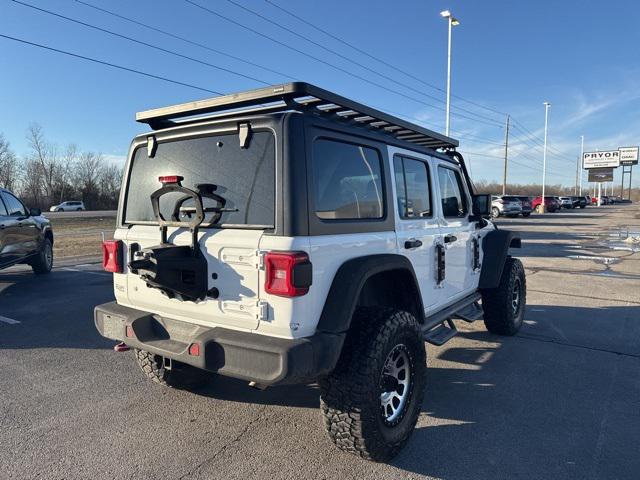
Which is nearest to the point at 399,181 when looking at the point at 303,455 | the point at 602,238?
the point at 303,455

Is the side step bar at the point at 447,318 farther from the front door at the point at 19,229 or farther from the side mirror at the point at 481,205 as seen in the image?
the front door at the point at 19,229

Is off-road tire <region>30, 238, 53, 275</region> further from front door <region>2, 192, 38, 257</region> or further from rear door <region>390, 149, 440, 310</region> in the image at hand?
rear door <region>390, 149, 440, 310</region>

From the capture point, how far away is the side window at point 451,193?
14.5 feet

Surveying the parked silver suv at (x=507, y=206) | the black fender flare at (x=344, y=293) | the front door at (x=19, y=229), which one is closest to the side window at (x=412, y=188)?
the black fender flare at (x=344, y=293)

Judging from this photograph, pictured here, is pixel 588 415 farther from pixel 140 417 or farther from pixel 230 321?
pixel 140 417

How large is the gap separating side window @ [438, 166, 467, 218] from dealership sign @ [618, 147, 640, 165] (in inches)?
3918

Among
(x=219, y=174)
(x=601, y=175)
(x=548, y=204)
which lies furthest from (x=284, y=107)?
(x=601, y=175)

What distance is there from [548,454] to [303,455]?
1.59m

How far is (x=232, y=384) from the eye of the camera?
4.10m

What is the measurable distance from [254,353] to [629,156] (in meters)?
105

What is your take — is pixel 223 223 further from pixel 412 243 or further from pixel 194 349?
pixel 412 243

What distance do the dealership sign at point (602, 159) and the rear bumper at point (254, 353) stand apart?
9766 cm

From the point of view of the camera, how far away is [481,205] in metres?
5.02

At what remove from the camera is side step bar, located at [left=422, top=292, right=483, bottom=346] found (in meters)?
3.83
